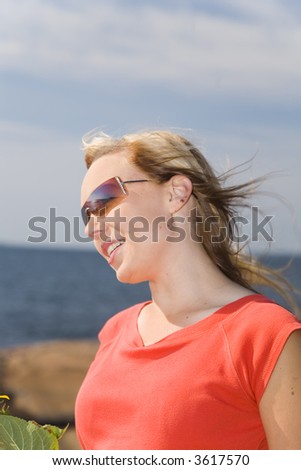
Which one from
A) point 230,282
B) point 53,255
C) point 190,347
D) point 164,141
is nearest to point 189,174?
point 164,141

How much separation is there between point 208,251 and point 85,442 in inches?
30.4

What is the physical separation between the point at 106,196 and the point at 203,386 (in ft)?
2.47

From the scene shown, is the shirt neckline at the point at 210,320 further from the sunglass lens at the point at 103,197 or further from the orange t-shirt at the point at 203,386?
the sunglass lens at the point at 103,197

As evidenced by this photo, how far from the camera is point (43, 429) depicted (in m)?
1.79

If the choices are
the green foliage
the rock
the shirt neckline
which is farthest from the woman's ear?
the rock

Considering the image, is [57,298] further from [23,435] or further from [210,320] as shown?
[23,435]

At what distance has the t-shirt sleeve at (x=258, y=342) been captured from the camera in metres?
2.32

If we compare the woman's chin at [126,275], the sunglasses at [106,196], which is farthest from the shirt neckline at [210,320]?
the sunglasses at [106,196]

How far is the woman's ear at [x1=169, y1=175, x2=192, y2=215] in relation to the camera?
2.78m

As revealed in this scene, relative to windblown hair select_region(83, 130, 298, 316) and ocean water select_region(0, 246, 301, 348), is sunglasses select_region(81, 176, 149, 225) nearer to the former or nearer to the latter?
windblown hair select_region(83, 130, 298, 316)

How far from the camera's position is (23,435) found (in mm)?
1778

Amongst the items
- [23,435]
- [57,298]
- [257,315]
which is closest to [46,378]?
[257,315]

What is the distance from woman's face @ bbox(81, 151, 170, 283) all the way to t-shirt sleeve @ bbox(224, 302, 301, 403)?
0.42m
